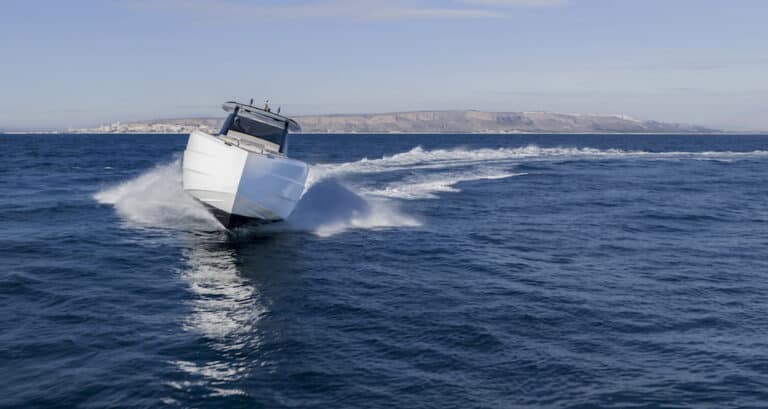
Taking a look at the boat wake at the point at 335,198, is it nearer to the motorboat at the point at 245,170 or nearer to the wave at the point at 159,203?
the wave at the point at 159,203

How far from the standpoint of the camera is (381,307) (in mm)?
14883

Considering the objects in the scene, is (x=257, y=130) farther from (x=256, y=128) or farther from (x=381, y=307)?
(x=381, y=307)

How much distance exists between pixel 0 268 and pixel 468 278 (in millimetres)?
13780

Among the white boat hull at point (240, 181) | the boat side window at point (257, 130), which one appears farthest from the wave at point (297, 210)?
the boat side window at point (257, 130)

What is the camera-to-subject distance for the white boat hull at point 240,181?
20.9 metres

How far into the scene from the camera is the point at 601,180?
160ft

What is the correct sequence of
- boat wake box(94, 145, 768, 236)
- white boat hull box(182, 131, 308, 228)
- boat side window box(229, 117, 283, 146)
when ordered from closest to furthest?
1. white boat hull box(182, 131, 308, 228)
2. boat side window box(229, 117, 283, 146)
3. boat wake box(94, 145, 768, 236)

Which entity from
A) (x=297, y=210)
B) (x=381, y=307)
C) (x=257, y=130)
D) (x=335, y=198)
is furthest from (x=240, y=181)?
(x=335, y=198)

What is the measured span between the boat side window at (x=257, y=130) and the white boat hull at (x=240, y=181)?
1.65 meters

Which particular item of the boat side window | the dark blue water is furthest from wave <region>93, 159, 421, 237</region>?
the boat side window

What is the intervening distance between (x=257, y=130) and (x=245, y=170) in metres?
3.59

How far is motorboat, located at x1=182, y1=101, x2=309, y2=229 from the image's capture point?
2100cm

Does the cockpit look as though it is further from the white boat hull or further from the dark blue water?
the dark blue water

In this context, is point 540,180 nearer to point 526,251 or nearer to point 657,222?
point 657,222
